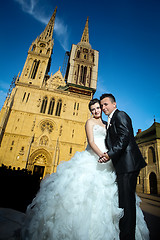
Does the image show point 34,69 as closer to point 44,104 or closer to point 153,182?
point 44,104

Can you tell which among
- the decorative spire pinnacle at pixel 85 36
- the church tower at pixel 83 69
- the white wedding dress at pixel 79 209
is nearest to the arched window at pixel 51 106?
the church tower at pixel 83 69

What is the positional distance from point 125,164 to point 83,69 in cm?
2677

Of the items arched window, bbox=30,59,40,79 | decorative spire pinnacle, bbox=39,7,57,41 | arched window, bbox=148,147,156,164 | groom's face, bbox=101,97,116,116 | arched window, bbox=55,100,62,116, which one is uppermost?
decorative spire pinnacle, bbox=39,7,57,41

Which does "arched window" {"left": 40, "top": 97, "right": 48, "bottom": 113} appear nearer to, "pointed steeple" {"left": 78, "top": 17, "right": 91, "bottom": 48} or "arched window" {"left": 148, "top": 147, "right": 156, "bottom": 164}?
"arched window" {"left": 148, "top": 147, "right": 156, "bottom": 164}

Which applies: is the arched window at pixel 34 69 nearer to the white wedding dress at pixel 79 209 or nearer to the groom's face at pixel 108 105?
the groom's face at pixel 108 105

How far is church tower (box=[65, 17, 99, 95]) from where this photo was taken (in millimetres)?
24109

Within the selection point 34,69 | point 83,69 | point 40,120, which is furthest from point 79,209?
point 83,69

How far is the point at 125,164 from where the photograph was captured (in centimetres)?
160

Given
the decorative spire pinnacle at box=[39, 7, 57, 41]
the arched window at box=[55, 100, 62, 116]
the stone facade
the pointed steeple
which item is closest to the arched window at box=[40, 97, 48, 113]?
the arched window at box=[55, 100, 62, 116]

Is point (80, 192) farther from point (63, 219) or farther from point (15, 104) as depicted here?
point (15, 104)

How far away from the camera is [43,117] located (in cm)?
1864

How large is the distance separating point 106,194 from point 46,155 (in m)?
16.8

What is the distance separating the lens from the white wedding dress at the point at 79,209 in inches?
53.2

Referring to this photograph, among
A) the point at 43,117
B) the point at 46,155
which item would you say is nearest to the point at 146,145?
the point at 46,155
